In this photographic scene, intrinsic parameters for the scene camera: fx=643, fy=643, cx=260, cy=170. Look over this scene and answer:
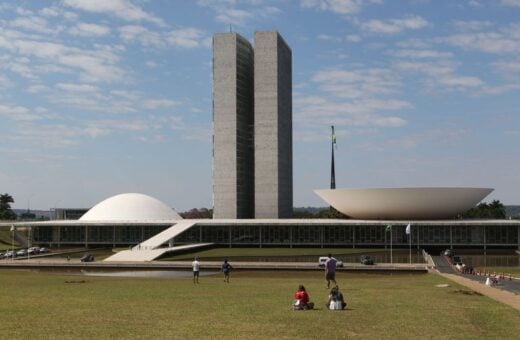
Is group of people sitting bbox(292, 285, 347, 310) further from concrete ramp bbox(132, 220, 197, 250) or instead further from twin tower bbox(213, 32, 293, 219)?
twin tower bbox(213, 32, 293, 219)

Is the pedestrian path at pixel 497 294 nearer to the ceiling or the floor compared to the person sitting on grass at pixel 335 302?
nearer to the floor

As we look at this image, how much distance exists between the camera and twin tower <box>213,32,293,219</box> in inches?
4077

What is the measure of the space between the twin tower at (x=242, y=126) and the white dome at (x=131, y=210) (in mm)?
8910

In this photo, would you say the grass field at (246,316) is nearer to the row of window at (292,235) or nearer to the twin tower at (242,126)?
the row of window at (292,235)

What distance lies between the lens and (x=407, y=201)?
272 feet

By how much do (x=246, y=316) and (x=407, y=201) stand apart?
66.4m

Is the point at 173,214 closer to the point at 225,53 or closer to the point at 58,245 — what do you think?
the point at 58,245

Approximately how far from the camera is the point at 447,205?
84000mm

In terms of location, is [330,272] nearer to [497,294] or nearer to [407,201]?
[497,294]

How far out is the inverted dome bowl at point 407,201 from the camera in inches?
3236

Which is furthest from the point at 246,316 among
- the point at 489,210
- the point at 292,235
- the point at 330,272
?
the point at 489,210

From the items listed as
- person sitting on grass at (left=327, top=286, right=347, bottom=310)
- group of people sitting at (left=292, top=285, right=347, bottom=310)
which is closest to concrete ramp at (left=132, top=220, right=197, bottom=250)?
group of people sitting at (left=292, top=285, right=347, bottom=310)

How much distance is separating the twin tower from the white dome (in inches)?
351

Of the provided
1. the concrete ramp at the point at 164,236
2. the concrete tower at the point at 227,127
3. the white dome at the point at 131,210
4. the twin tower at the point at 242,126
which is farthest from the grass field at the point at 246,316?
the twin tower at the point at 242,126
